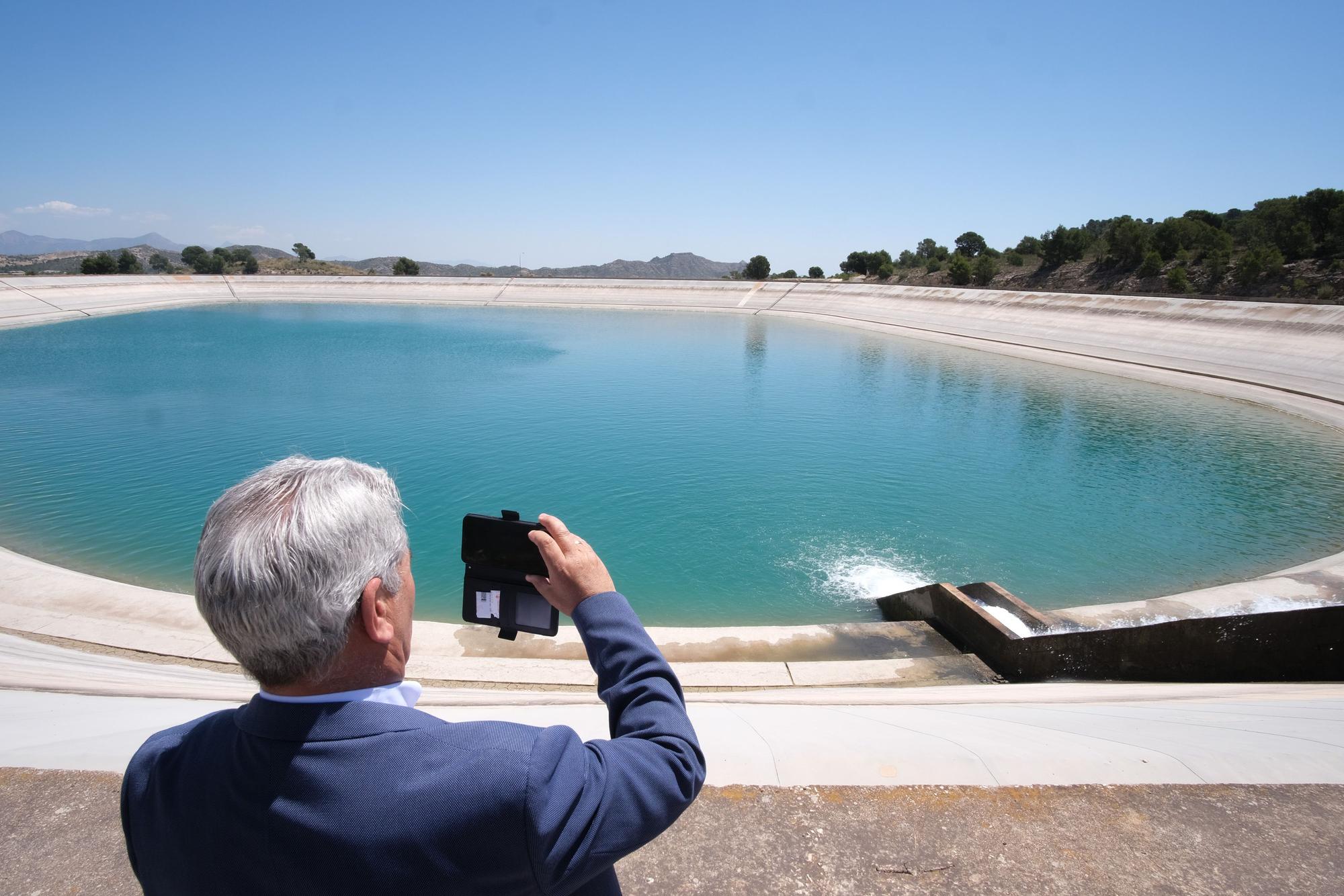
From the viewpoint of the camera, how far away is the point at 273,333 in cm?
3581

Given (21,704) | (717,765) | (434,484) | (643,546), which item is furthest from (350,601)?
(434,484)

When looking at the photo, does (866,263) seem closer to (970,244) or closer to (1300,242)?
(970,244)

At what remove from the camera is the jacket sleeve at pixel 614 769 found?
44.6 inches

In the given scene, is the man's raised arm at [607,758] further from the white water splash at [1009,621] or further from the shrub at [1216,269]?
the shrub at [1216,269]

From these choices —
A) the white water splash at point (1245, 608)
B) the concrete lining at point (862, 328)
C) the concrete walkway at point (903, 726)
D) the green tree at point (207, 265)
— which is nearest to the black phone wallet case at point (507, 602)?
the concrete walkway at point (903, 726)

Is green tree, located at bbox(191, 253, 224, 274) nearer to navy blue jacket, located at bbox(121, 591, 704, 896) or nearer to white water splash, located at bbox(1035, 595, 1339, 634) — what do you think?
white water splash, located at bbox(1035, 595, 1339, 634)

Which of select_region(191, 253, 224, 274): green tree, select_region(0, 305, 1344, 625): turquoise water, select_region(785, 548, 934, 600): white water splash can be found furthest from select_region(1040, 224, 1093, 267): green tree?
select_region(191, 253, 224, 274): green tree

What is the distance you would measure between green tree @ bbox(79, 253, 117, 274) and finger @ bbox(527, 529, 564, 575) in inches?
2676

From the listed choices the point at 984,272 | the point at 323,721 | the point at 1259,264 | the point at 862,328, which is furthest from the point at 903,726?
the point at 984,272

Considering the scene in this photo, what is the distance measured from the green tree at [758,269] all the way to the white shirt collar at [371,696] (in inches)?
2623

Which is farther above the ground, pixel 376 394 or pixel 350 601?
pixel 350 601

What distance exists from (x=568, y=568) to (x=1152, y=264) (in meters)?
49.8

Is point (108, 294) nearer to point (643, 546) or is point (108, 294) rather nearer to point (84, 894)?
point (643, 546)

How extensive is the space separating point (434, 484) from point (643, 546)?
4624 millimetres
